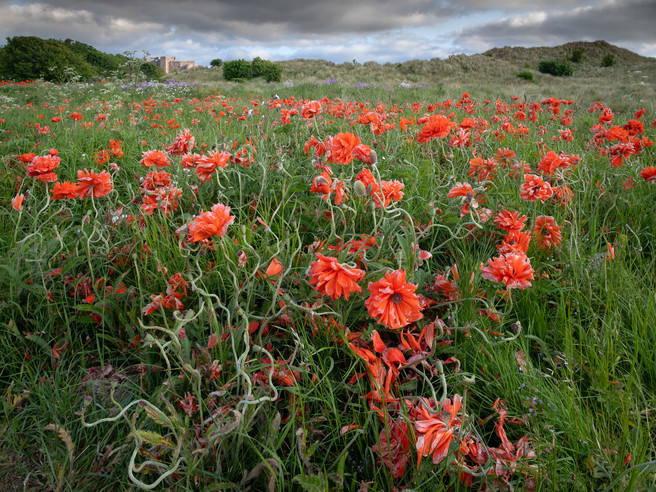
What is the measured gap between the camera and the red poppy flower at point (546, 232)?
1601 millimetres

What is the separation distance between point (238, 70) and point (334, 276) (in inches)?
847

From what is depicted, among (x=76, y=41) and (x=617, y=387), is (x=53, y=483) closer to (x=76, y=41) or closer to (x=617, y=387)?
(x=617, y=387)

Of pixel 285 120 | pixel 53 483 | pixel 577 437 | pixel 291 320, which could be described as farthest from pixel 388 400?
pixel 285 120

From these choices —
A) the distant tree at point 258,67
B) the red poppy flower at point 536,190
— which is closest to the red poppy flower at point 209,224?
the red poppy flower at point 536,190

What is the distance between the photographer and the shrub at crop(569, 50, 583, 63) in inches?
1110

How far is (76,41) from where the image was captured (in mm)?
26062

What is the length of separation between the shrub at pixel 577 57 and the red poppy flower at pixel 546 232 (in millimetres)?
34898

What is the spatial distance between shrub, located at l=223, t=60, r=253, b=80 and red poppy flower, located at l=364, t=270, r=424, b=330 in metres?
20.7

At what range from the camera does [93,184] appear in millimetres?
1527

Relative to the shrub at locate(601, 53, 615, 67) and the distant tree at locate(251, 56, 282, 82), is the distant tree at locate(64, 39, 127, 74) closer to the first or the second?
the distant tree at locate(251, 56, 282, 82)

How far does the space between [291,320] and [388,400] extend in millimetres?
401

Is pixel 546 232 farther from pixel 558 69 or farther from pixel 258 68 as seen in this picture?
pixel 558 69

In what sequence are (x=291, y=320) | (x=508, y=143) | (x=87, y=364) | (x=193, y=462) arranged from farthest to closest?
(x=508, y=143)
(x=87, y=364)
(x=291, y=320)
(x=193, y=462)

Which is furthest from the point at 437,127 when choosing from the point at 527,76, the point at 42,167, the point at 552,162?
the point at 527,76
